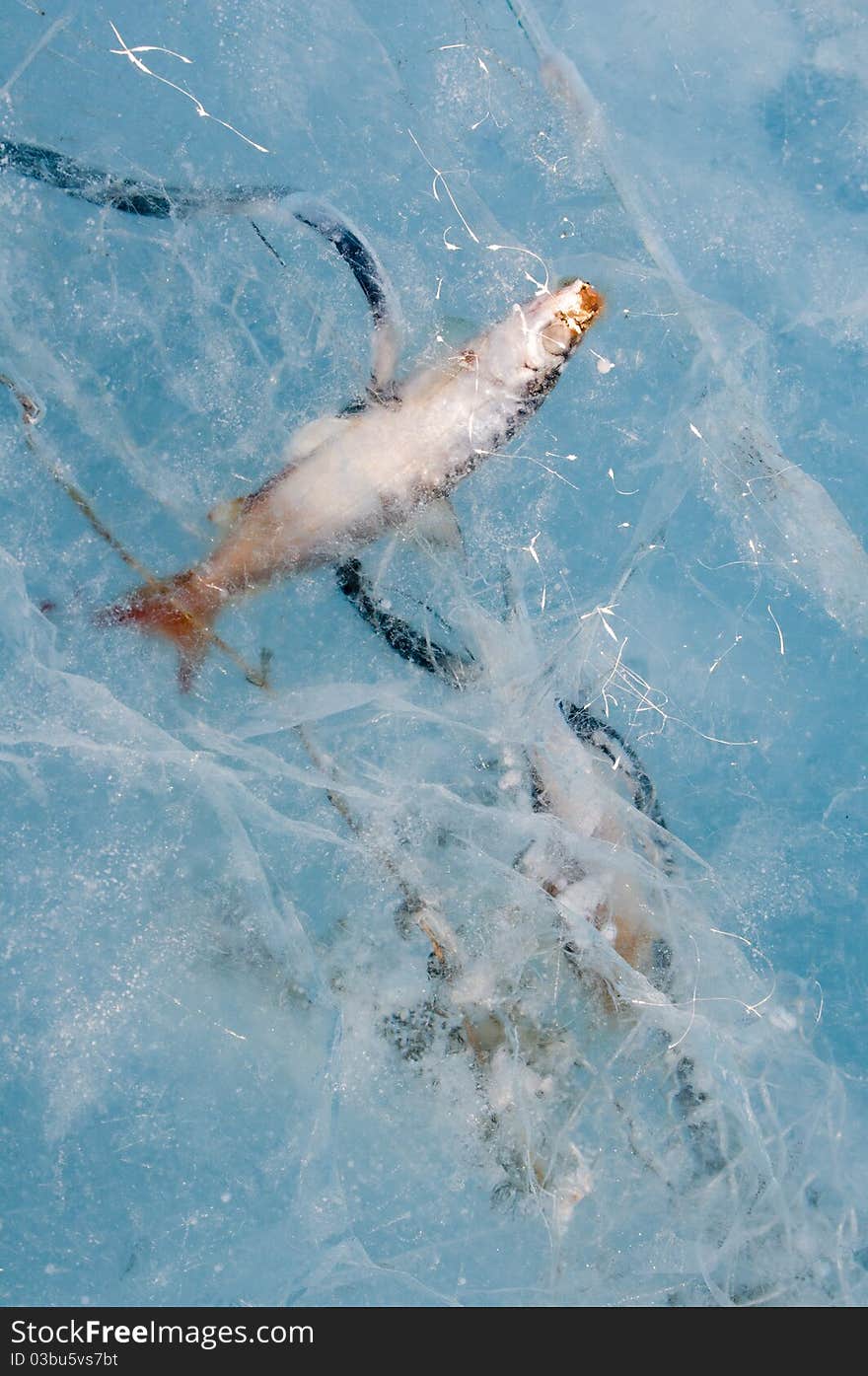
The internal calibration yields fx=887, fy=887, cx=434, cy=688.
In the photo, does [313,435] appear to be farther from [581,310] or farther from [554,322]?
[581,310]

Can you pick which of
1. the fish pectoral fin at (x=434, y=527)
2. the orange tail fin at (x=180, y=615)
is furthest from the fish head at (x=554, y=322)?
the orange tail fin at (x=180, y=615)

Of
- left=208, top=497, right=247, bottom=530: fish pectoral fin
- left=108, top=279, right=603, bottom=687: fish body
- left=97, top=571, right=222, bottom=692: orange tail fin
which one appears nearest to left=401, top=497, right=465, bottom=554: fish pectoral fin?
left=108, top=279, right=603, bottom=687: fish body

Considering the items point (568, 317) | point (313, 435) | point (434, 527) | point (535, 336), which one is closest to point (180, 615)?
point (313, 435)

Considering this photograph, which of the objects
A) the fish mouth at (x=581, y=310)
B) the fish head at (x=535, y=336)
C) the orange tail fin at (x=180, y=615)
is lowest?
the orange tail fin at (x=180, y=615)

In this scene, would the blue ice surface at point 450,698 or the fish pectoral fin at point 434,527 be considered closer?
the blue ice surface at point 450,698

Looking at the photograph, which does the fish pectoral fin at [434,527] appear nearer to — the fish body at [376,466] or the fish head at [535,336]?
the fish body at [376,466]

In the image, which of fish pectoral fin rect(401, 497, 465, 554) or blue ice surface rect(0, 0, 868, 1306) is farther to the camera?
fish pectoral fin rect(401, 497, 465, 554)

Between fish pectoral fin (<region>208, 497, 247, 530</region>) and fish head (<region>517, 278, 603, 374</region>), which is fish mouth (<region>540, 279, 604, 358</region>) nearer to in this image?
fish head (<region>517, 278, 603, 374</region>)

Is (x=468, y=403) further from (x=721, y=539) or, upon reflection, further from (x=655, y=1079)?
(x=655, y=1079)
